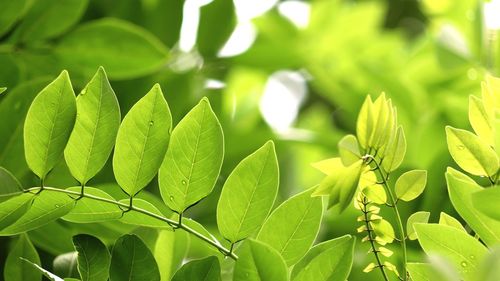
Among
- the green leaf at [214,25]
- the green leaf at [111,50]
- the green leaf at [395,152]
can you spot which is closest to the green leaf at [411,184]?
the green leaf at [395,152]

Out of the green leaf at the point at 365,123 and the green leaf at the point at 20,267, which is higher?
the green leaf at the point at 365,123

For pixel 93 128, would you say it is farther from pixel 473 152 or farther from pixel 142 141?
pixel 473 152

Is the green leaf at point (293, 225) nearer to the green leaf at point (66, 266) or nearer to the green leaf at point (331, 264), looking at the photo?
the green leaf at point (331, 264)

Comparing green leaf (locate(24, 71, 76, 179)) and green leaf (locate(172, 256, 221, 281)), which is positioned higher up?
green leaf (locate(24, 71, 76, 179))

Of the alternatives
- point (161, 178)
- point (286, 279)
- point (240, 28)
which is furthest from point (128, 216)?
point (240, 28)

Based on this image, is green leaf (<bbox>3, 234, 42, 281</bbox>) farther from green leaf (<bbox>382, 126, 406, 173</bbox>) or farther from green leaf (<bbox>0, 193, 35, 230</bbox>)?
green leaf (<bbox>382, 126, 406, 173</bbox>)

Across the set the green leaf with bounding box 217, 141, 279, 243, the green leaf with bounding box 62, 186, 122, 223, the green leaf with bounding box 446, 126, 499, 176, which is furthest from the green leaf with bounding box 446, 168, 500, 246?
the green leaf with bounding box 62, 186, 122, 223

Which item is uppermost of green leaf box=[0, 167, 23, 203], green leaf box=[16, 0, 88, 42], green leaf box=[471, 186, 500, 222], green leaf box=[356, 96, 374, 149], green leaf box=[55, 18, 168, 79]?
green leaf box=[16, 0, 88, 42]
